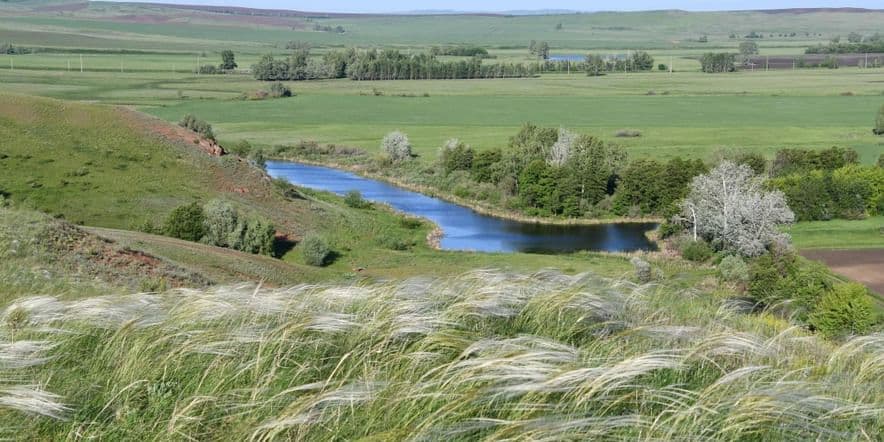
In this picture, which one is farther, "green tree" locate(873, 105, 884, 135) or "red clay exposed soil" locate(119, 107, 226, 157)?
"green tree" locate(873, 105, 884, 135)

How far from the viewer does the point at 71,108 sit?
216ft

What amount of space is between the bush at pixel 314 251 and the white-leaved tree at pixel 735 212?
23212 mm

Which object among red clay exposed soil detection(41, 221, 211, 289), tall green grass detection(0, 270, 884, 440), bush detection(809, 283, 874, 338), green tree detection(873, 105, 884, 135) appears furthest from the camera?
green tree detection(873, 105, 884, 135)

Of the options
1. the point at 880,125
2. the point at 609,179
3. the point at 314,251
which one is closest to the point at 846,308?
the point at 314,251

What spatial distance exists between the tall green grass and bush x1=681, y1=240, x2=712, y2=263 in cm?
4624

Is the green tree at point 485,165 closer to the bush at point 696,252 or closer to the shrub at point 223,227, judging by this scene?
the bush at point 696,252

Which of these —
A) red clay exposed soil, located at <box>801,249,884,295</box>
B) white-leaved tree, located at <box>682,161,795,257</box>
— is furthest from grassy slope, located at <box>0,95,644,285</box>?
red clay exposed soil, located at <box>801,249,884,295</box>

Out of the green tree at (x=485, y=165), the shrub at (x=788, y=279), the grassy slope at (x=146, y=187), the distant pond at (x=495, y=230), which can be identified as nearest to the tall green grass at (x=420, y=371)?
the shrub at (x=788, y=279)

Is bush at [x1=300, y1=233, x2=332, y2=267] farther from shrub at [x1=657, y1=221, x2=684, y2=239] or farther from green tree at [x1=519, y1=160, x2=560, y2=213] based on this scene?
green tree at [x1=519, y1=160, x2=560, y2=213]

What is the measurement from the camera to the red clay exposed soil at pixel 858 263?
44969mm

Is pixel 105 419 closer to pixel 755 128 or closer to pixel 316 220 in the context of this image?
pixel 316 220

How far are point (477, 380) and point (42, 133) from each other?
60258 millimetres

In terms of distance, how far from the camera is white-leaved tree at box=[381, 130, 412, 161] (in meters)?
91.8

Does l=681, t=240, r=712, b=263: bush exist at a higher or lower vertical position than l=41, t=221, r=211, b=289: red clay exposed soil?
lower
